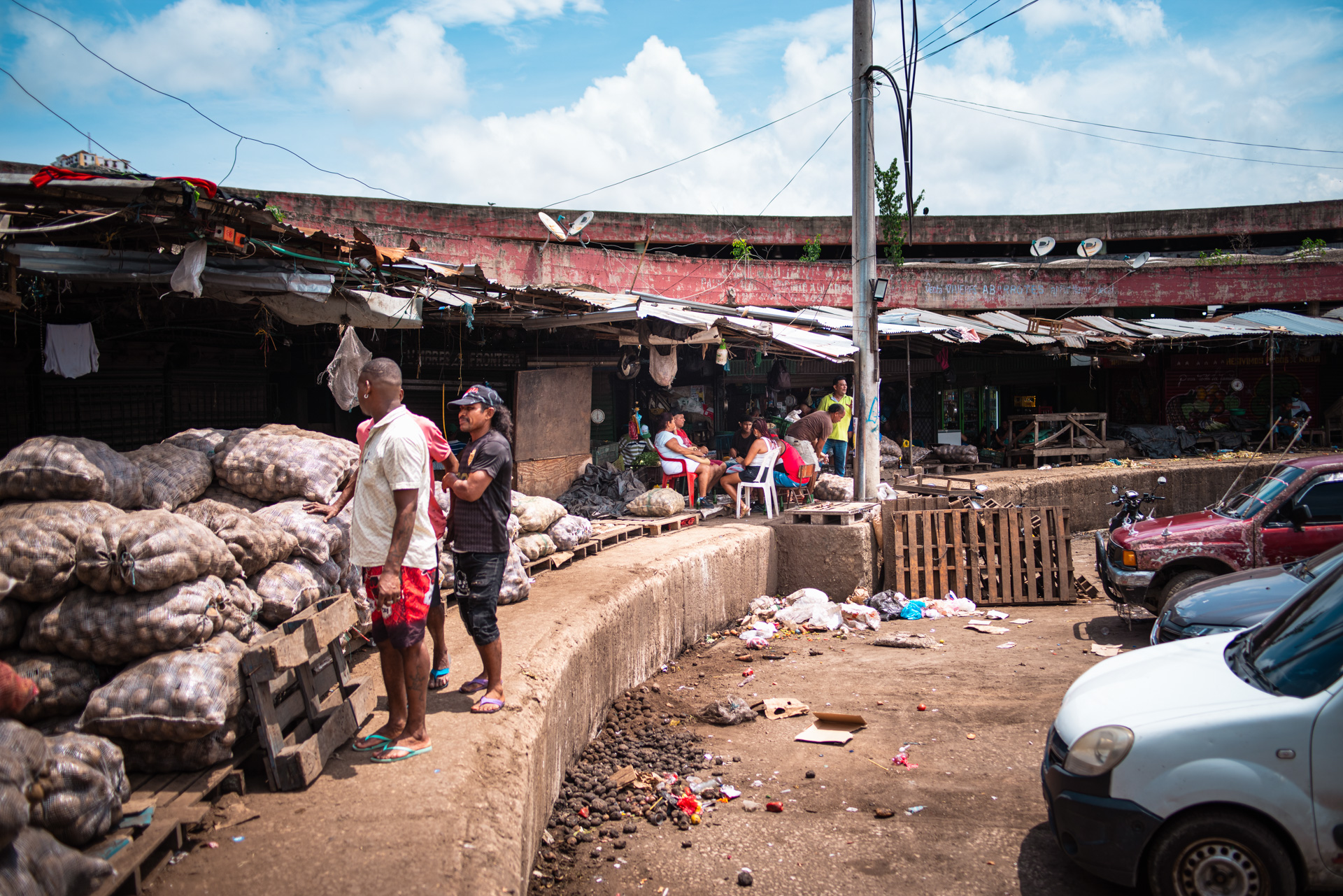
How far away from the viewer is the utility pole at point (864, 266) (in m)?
10.2

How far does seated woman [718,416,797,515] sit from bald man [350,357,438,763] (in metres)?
7.68

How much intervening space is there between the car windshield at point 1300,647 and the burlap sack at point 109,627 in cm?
451

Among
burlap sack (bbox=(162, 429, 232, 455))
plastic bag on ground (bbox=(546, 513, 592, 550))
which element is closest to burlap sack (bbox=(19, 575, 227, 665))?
burlap sack (bbox=(162, 429, 232, 455))

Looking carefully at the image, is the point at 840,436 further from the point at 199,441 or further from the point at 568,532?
the point at 199,441

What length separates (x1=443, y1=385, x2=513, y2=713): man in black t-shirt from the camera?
4.13 meters

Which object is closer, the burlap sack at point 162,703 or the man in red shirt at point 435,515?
the burlap sack at point 162,703

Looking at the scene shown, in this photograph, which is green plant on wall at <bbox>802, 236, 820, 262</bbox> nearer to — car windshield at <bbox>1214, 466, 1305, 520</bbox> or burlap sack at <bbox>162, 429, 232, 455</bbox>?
car windshield at <bbox>1214, 466, 1305, 520</bbox>

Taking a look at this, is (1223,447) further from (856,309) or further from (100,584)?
(100,584)

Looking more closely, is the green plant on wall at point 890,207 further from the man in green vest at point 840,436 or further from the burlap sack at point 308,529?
the burlap sack at point 308,529

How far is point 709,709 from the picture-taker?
20.6ft

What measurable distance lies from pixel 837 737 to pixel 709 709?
1.02m

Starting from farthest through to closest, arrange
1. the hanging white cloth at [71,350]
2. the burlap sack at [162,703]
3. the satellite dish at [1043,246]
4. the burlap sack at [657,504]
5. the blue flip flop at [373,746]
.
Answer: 1. the satellite dish at [1043,246]
2. the burlap sack at [657,504]
3. the hanging white cloth at [71,350]
4. the blue flip flop at [373,746]
5. the burlap sack at [162,703]

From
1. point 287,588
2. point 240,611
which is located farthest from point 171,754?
point 287,588

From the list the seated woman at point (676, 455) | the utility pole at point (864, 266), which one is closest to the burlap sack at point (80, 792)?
the seated woman at point (676, 455)
